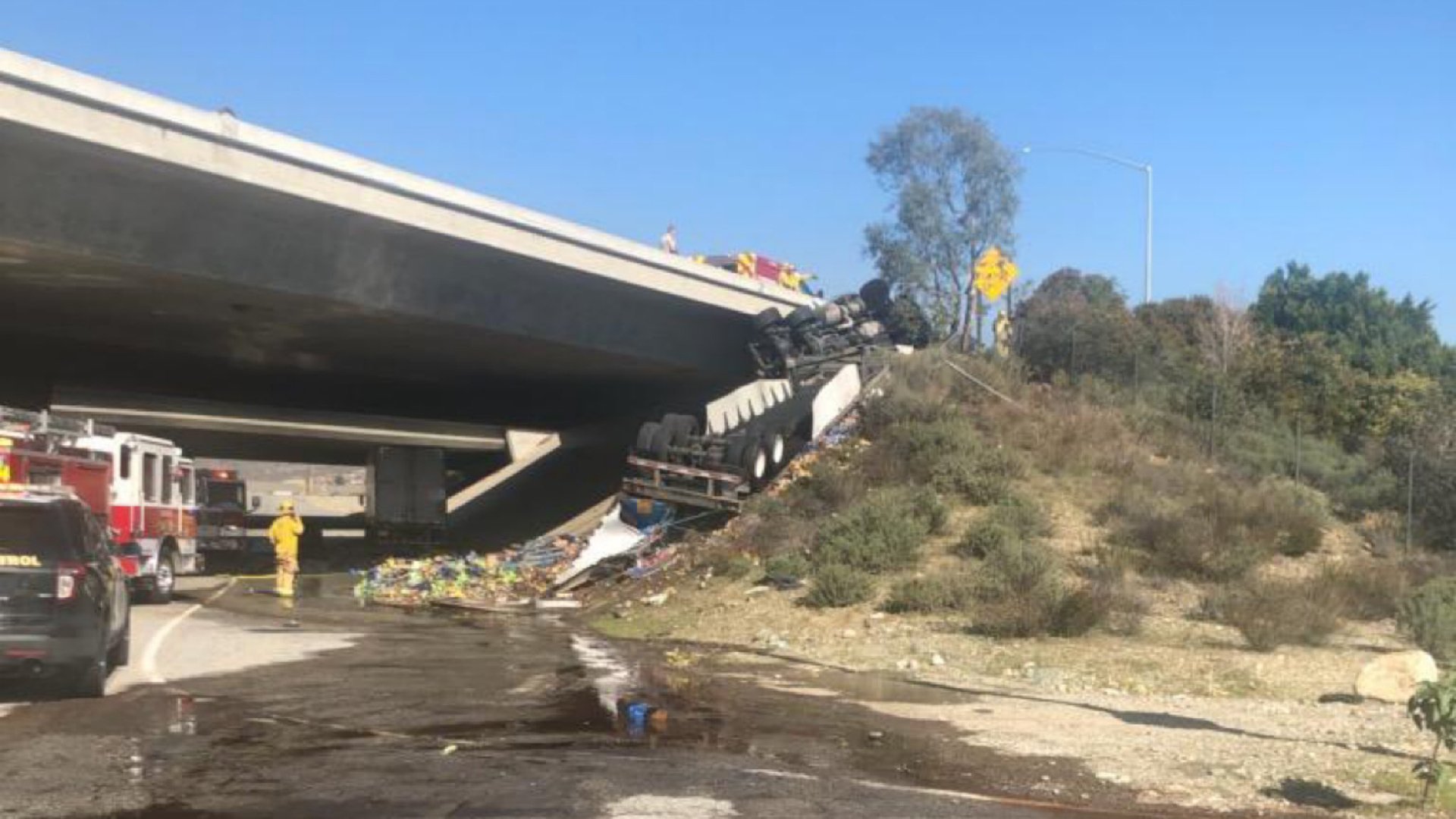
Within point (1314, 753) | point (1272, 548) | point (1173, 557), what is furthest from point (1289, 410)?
point (1314, 753)

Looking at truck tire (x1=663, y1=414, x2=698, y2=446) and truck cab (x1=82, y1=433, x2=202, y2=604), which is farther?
truck tire (x1=663, y1=414, x2=698, y2=446)

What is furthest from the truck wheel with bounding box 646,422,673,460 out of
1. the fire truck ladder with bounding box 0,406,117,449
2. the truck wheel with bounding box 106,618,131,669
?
the truck wheel with bounding box 106,618,131,669

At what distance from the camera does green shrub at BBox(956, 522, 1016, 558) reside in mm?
20672

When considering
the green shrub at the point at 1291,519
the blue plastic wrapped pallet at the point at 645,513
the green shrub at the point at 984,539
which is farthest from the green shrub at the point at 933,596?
the blue plastic wrapped pallet at the point at 645,513

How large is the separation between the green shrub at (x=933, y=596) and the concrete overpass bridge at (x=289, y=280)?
12687 millimetres

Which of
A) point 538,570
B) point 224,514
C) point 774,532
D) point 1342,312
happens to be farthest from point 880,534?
point 1342,312

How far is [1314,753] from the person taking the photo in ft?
31.3

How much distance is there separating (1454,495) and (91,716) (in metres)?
23.3

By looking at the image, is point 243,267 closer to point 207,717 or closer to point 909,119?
point 207,717

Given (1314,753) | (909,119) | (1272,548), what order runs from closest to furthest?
(1314,753)
(1272,548)
(909,119)

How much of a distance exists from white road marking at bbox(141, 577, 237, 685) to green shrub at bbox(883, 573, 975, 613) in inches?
391

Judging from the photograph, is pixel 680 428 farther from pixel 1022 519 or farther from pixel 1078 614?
pixel 1078 614

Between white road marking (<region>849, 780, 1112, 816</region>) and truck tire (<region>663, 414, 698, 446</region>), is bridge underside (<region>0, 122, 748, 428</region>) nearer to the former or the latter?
truck tire (<region>663, 414, 698, 446</region>)

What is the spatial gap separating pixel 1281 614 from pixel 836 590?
6153mm
